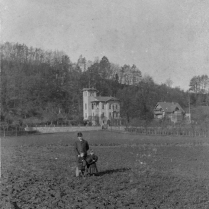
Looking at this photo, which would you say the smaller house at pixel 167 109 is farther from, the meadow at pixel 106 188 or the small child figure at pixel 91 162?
the small child figure at pixel 91 162

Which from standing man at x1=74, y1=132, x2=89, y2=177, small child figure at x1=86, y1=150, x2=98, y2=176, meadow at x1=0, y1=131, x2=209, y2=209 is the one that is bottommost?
meadow at x1=0, y1=131, x2=209, y2=209

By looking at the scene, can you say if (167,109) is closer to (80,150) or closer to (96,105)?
(96,105)

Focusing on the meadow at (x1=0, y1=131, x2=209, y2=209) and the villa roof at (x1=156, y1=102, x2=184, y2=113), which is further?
A: the villa roof at (x1=156, y1=102, x2=184, y2=113)

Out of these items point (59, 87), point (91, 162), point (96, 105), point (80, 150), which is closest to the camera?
point (80, 150)

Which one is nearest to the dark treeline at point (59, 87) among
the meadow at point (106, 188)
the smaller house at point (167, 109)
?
the smaller house at point (167, 109)

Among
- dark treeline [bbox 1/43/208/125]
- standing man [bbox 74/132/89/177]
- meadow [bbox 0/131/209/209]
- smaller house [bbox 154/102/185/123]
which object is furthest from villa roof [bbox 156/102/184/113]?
standing man [bbox 74/132/89/177]

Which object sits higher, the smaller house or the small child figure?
the smaller house

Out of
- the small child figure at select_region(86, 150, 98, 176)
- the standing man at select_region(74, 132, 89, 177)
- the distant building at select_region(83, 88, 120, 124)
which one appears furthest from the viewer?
the distant building at select_region(83, 88, 120, 124)

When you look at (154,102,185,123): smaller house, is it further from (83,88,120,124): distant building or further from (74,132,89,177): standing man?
(74,132,89,177): standing man

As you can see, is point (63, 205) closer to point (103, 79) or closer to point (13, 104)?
point (13, 104)

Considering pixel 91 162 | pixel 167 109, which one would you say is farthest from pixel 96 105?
pixel 91 162
